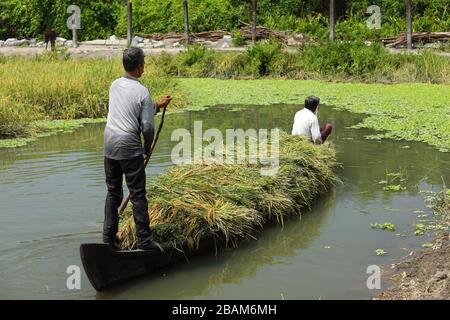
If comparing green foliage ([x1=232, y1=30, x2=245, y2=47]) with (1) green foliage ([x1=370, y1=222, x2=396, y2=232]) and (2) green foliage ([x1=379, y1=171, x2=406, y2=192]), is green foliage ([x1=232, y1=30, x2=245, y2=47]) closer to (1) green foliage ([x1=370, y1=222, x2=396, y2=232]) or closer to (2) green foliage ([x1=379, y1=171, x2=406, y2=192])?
(2) green foliage ([x1=379, y1=171, x2=406, y2=192])

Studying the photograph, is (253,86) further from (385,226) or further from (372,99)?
(385,226)

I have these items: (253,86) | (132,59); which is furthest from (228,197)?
(253,86)

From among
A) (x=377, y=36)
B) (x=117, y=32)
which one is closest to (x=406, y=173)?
(x=377, y=36)

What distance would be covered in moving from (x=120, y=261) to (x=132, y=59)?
1.62 m

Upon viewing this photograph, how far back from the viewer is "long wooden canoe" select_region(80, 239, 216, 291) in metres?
5.22

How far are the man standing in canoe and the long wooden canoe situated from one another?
134mm

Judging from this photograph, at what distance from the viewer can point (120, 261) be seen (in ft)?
17.9

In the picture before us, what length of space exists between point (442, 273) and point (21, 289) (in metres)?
3.29

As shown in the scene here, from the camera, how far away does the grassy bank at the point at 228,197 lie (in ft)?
20.1

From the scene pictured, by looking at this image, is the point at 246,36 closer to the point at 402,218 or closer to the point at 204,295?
the point at 402,218

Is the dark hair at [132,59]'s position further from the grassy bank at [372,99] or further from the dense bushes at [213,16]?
the dense bushes at [213,16]

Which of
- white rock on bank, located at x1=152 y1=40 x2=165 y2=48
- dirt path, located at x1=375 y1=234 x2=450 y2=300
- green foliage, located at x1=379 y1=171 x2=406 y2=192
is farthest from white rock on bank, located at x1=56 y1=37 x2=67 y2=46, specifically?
dirt path, located at x1=375 y1=234 x2=450 y2=300

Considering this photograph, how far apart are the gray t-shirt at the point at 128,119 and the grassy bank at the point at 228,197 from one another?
80cm

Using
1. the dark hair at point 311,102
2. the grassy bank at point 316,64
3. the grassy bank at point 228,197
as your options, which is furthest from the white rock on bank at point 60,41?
the grassy bank at point 228,197
